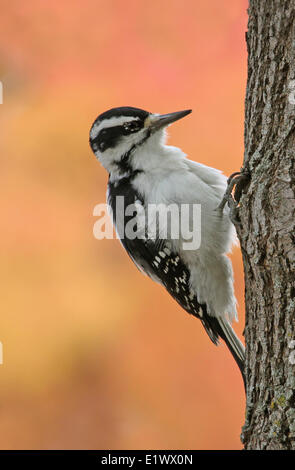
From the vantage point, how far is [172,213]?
3062 millimetres

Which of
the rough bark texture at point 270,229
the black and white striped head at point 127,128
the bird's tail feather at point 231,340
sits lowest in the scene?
the bird's tail feather at point 231,340

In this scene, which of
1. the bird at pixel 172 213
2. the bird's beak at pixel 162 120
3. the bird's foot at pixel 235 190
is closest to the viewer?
the bird's foot at pixel 235 190

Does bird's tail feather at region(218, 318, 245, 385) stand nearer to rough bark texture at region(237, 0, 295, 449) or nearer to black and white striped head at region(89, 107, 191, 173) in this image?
rough bark texture at region(237, 0, 295, 449)

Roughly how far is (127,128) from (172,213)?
0.59 metres

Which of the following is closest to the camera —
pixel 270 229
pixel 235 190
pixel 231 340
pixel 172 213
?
pixel 270 229

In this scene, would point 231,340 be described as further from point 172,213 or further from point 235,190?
point 235,190

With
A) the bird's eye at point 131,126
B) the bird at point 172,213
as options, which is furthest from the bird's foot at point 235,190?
the bird's eye at point 131,126

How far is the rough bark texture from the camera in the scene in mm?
2166

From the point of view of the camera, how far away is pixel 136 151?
331 centimetres

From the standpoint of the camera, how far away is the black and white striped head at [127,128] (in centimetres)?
329

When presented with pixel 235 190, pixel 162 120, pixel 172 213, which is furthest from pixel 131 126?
pixel 235 190

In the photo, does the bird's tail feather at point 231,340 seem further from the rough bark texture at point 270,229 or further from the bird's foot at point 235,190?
the rough bark texture at point 270,229

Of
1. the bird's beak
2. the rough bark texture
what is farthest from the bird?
the rough bark texture
